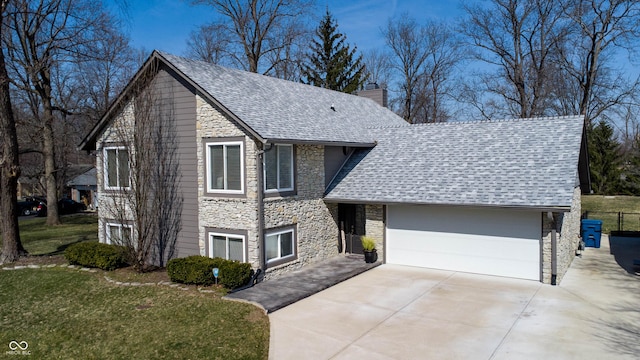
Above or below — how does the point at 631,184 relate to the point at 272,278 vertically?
above

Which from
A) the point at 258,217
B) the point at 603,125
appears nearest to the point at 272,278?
the point at 258,217

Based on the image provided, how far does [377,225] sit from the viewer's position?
50.5 ft

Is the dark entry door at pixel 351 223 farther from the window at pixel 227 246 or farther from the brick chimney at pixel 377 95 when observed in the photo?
the brick chimney at pixel 377 95

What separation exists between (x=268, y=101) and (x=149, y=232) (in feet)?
19.1

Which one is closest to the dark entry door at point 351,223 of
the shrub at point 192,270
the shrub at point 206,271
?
the shrub at point 206,271

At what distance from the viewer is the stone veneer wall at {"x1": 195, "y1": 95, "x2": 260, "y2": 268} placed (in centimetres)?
1269

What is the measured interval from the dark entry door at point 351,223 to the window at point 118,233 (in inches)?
285

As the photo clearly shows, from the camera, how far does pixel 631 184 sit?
3142 centimetres

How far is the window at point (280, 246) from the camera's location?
13.2 meters

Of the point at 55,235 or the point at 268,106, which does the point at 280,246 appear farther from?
the point at 55,235

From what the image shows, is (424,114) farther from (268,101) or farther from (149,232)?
(149,232)

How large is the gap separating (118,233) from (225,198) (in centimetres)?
515

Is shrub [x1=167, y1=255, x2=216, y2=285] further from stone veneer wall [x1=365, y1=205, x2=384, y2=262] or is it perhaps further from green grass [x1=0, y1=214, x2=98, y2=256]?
green grass [x1=0, y1=214, x2=98, y2=256]

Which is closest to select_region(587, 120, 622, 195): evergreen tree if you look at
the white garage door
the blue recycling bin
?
the blue recycling bin
